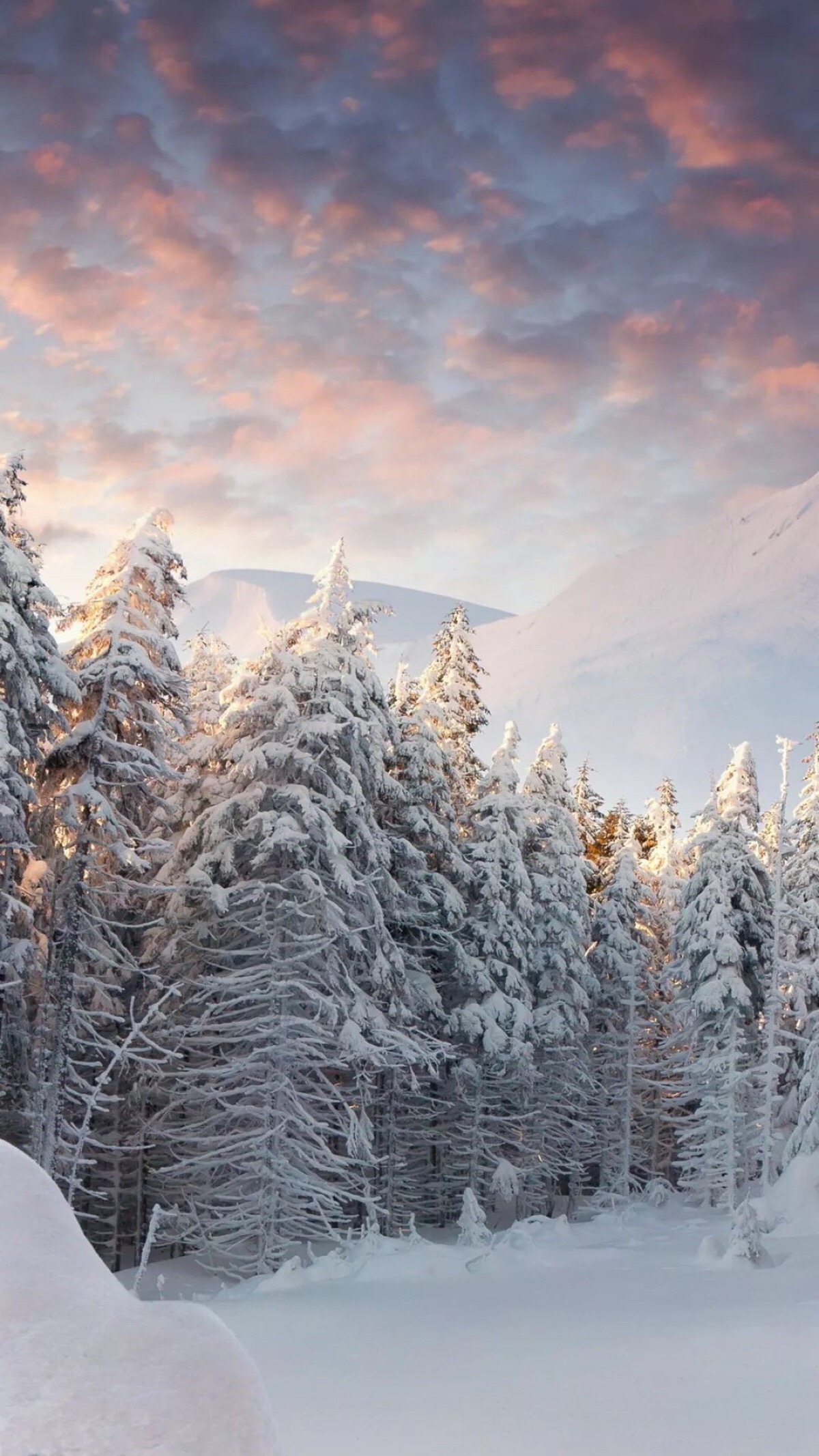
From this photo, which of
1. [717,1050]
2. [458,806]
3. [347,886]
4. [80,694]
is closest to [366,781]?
[347,886]

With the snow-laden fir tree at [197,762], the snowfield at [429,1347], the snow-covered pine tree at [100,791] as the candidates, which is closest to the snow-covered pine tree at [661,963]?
the snowfield at [429,1347]

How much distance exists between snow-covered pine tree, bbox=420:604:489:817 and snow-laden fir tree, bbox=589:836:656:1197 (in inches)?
306

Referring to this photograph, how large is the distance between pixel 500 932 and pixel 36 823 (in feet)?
41.6

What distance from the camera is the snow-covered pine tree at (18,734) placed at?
592 inches

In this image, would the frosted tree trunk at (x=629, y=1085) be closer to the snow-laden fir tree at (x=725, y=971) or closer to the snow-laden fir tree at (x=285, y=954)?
the snow-laden fir tree at (x=725, y=971)

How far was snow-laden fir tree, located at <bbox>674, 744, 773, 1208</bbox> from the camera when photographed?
30.3 metres

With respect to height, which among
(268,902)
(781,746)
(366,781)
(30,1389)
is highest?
(781,746)

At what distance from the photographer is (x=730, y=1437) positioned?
749 centimetres

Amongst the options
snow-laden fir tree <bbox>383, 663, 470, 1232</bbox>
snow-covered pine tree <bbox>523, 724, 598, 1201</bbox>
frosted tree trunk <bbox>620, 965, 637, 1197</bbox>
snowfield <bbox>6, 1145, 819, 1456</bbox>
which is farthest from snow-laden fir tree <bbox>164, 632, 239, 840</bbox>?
frosted tree trunk <bbox>620, 965, 637, 1197</bbox>

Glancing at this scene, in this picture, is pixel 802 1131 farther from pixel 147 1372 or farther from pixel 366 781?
pixel 147 1372

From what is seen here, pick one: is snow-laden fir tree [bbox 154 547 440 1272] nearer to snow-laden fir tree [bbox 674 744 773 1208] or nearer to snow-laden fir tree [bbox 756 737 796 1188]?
snow-laden fir tree [bbox 756 737 796 1188]

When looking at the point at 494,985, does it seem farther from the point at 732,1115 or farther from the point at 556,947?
the point at 732,1115

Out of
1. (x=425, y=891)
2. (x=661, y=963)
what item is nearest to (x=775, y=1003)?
(x=425, y=891)

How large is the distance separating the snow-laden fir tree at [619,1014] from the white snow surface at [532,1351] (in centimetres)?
1631
